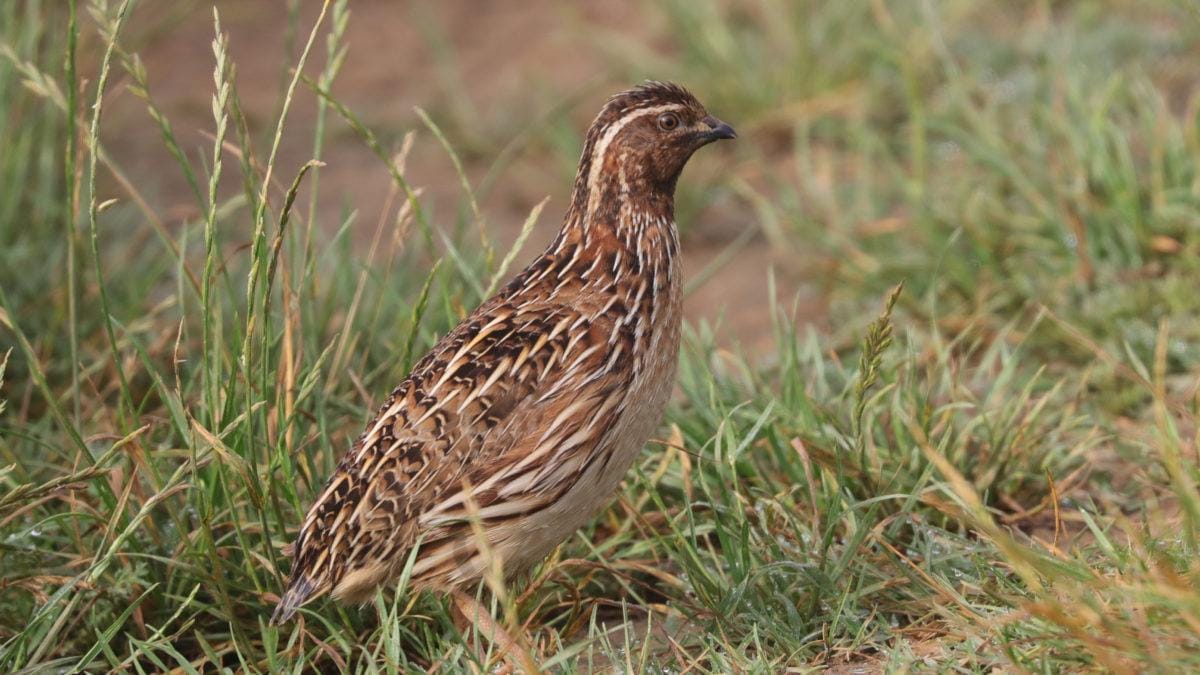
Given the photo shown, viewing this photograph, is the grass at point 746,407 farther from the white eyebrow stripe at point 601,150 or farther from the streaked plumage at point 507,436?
the white eyebrow stripe at point 601,150

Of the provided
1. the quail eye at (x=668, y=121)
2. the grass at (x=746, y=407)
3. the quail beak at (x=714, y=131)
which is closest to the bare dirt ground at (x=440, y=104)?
the grass at (x=746, y=407)

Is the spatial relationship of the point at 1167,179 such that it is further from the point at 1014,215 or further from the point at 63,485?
the point at 63,485

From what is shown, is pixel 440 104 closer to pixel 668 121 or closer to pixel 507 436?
pixel 668 121

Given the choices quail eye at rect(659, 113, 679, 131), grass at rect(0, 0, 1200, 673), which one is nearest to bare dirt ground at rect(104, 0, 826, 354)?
grass at rect(0, 0, 1200, 673)

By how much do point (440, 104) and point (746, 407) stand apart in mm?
4837

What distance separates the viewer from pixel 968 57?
7.93 metres

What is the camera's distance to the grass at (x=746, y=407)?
3928 millimetres

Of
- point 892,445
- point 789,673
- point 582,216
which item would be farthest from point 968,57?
point 789,673

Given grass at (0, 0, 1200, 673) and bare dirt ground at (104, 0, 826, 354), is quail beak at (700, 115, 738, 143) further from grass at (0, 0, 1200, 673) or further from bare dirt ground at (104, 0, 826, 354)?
bare dirt ground at (104, 0, 826, 354)

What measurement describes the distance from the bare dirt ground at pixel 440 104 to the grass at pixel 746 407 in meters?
0.31

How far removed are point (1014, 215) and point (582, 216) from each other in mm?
2657

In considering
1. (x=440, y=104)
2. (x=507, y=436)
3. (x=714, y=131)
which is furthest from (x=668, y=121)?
(x=440, y=104)

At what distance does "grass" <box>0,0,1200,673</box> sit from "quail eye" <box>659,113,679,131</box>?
22.7 inches

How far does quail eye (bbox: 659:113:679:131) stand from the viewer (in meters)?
4.39
